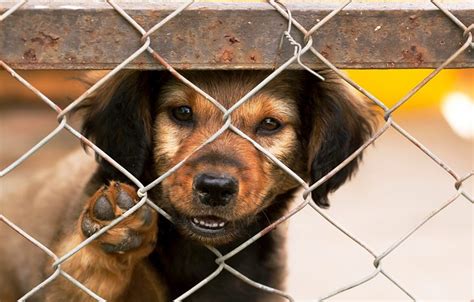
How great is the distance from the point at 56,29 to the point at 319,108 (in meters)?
1.42

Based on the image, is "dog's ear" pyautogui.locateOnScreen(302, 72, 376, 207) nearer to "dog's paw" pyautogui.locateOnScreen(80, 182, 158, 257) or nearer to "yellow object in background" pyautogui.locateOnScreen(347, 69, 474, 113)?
"dog's paw" pyautogui.locateOnScreen(80, 182, 158, 257)

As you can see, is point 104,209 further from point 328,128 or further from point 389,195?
point 389,195

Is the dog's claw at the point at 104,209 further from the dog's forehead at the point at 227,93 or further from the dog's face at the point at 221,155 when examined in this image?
the dog's forehead at the point at 227,93

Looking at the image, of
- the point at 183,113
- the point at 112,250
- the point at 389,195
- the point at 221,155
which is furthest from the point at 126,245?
the point at 389,195

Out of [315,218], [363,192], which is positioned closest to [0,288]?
[315,218]

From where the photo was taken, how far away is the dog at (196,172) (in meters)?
2.85

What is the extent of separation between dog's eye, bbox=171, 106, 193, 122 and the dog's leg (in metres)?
0.45

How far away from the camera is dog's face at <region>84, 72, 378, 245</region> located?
2.89 m

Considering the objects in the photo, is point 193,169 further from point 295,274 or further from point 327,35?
point 295,274

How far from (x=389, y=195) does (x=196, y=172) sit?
4.35 m

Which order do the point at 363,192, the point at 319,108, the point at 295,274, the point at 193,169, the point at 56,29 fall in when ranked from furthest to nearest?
1. the point at 363,192
2. the point at 295,274
3. the point at 319,108
4. the point at 193,169
5. the point at 56,29

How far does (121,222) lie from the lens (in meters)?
2.73

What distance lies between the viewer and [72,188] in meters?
4.34

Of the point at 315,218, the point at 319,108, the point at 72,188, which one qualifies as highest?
the point at 315,218
